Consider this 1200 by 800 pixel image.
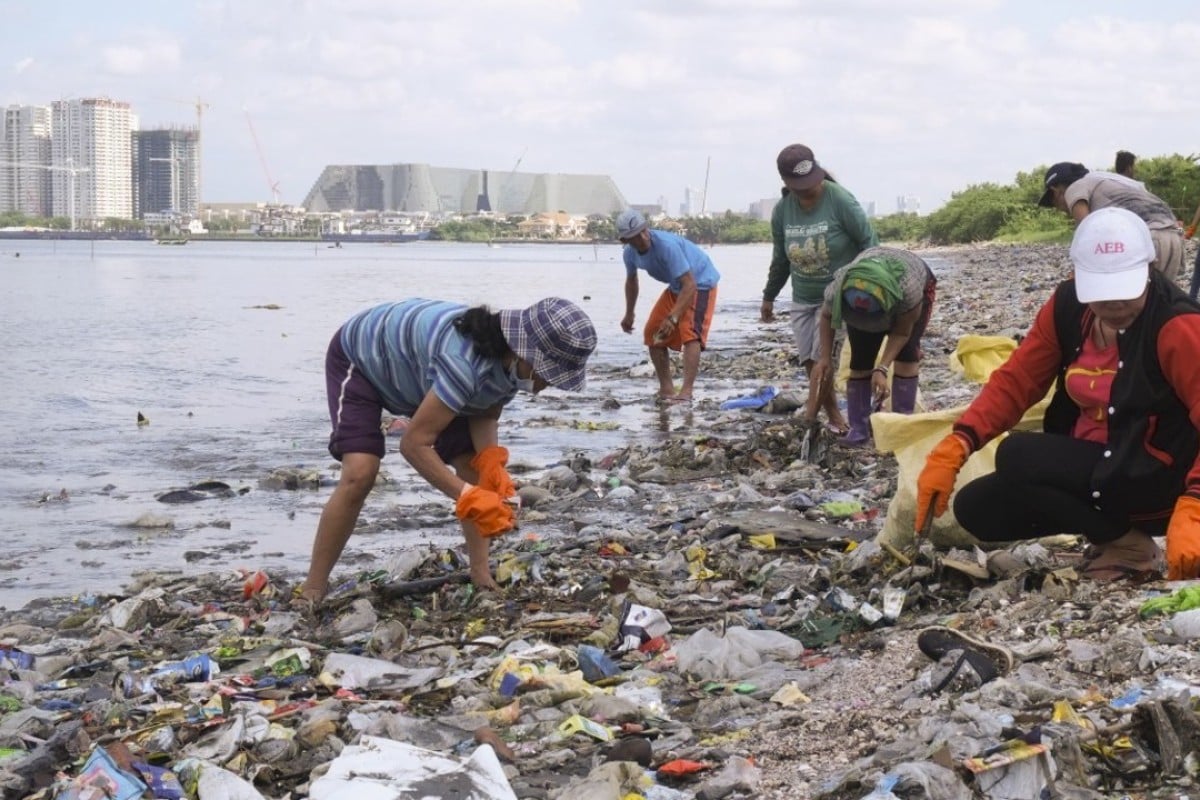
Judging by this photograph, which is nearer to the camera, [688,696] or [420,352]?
[688,696]

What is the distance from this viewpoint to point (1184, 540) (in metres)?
3.71

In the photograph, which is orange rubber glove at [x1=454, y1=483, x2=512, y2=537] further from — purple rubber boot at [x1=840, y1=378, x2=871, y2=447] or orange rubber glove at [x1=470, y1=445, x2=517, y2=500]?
purple rubber boot at [x1=840, y1=378, x2=871, y2=447]

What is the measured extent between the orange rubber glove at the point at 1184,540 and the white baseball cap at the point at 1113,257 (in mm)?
610

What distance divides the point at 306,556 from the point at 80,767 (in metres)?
3.28

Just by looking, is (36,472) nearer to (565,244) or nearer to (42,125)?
(565,244)

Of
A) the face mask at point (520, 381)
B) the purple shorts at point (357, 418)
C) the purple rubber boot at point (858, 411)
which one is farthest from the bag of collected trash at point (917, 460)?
the purple rubber boot at point (858, 411)

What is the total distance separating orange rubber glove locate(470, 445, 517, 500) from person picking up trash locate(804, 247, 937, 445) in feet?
9.01

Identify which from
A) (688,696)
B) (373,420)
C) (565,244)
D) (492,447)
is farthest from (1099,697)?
(565,244)

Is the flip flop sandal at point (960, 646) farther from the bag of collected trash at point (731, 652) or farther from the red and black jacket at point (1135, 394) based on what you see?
the red and black jacket at point (1135, 394)

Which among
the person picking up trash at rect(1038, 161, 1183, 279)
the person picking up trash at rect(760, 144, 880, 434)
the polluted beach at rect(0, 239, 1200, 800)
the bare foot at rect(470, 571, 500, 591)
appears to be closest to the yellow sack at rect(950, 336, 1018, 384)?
the polluted beach at rect(0, 239, 1200, 800)

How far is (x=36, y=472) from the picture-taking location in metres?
9.59

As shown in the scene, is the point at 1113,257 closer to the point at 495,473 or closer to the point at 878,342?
the point at 495,473

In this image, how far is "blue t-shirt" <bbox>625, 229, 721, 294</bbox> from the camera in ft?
33.8

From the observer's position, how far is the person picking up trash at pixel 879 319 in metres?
6.89
